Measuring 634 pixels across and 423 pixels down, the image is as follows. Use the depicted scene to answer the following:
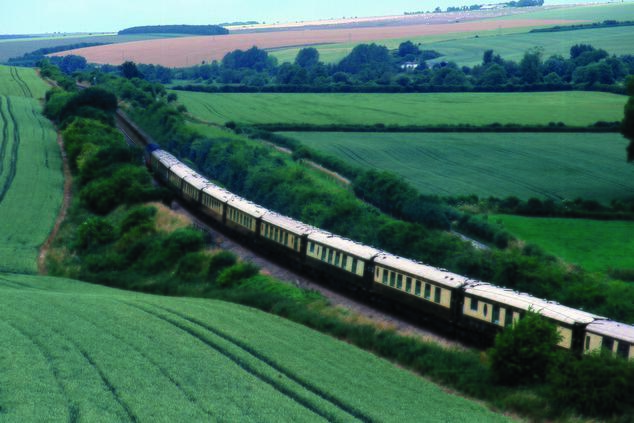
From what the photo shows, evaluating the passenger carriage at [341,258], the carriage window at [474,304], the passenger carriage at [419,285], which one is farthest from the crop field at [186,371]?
the passenger carriage at [341,258]

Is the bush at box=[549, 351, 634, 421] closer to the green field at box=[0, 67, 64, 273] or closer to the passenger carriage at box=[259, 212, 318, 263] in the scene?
the passenger carriage at box=[259, 212, 318, 263]

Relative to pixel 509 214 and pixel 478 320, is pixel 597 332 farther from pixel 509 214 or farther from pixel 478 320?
pixel 509 214

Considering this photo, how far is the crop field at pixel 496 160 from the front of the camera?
7175 centimetres

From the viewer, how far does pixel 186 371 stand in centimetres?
2484

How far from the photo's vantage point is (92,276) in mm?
48312

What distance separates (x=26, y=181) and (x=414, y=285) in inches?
1937

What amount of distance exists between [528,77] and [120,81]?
70.3m

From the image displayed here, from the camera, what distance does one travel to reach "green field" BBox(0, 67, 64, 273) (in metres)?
53.7

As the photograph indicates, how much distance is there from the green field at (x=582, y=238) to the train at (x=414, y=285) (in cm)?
1589

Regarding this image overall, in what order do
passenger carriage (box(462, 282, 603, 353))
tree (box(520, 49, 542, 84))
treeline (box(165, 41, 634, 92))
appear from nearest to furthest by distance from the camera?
passenger carriage (box(462, 282, 603, 353)), treeline (box(165, 41, 634, 92)), tree (box(520, 49, 542, 84))

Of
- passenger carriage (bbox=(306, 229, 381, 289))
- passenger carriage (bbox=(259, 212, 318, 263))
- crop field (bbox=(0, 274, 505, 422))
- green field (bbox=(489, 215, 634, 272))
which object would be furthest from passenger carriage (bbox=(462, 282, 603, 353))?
green field (bbox=(489, 215, 634, 272))

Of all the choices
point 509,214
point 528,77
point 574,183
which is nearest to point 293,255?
point 509,214

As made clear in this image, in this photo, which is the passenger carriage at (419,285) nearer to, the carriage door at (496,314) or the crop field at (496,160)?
the carriage door at (496,314)

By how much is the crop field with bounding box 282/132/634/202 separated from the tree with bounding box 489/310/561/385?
41.5 metres
